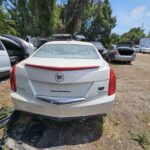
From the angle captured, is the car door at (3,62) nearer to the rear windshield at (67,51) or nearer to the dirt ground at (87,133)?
the dirt ground at (87,133)

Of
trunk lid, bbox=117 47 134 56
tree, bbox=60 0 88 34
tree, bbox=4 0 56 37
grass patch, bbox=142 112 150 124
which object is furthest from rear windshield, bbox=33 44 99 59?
tree, bbox=4 0 56 37

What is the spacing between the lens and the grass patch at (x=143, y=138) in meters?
4.46

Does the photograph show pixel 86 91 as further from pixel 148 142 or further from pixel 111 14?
pixel 111 14

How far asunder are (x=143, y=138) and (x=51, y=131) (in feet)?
5.45

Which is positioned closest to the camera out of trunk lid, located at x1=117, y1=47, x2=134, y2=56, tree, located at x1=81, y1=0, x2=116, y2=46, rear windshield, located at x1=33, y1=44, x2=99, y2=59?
rear windshield, located at x1=33, y1=44, x2=99, y2=59

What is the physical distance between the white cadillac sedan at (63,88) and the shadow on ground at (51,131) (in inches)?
17.4

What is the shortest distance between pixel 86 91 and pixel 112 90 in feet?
1.72

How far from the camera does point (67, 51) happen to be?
18.3 ft

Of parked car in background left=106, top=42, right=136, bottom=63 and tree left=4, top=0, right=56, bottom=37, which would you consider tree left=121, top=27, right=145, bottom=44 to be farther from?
parked car in background left=106, top=42, right=136, bottom=63

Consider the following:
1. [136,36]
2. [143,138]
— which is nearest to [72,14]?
[143,138]

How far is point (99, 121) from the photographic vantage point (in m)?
5.28

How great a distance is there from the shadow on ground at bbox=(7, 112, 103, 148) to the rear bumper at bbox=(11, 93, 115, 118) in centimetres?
34

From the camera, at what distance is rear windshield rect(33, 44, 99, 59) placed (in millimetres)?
5245

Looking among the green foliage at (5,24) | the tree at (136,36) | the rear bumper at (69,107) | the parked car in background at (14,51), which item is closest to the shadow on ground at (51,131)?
the rear bumper at (69,107)
